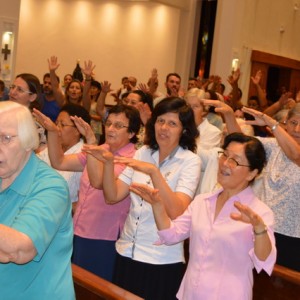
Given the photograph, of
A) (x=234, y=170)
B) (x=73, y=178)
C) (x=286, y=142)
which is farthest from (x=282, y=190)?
(x=73, y=178)

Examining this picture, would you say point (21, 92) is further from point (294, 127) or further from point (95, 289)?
point (95, 289)

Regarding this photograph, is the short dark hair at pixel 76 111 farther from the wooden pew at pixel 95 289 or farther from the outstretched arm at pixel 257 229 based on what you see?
the outstretched arm at pixel 257 229

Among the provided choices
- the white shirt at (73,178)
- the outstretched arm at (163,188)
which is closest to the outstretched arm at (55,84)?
the white shirt at (73,178)

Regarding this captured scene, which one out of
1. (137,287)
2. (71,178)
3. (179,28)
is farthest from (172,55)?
(137,287)

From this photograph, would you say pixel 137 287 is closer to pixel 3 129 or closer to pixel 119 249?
pixel 119 249

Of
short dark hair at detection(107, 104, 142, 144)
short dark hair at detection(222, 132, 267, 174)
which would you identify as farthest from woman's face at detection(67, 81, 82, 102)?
short dark hair at detection(222, 132, 267, 174)

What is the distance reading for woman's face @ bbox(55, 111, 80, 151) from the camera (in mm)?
4020

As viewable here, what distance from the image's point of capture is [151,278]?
3.05m

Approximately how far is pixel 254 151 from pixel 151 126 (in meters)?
0.84

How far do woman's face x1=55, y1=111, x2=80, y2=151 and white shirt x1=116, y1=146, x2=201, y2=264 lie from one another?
989 millimetres

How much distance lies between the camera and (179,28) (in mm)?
13688

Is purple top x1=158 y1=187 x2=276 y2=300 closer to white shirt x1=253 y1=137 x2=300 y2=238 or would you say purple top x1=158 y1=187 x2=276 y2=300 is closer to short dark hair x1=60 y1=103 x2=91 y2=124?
white shirt x1=253 y1=137 x2=300 y2=238

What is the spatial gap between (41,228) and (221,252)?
1.07 metres

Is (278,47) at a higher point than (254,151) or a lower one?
higher
